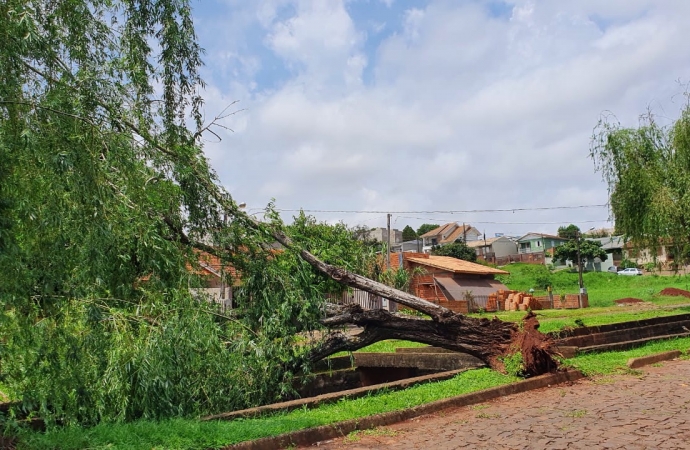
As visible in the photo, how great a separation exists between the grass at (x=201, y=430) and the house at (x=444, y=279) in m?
27.1

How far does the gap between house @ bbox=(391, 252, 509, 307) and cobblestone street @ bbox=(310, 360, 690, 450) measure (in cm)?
2619

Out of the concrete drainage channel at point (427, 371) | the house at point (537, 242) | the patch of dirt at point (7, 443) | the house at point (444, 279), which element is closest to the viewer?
the patch of dirt at point (7, 443)

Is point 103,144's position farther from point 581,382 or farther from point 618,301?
point 618,301

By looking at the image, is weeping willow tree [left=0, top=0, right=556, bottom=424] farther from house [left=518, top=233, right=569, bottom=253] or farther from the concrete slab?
house [left=518, top=233, right=569, bottom=253]

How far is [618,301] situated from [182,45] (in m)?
31.3

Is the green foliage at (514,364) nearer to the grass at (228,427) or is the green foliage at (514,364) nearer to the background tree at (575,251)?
the grass at (228,427)

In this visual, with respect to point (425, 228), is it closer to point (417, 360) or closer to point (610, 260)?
point (610, 260)

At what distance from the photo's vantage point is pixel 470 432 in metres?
6.84

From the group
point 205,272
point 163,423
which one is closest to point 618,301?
point 205,272

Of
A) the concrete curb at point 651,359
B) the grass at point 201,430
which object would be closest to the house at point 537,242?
the concrete curb at point 651,359

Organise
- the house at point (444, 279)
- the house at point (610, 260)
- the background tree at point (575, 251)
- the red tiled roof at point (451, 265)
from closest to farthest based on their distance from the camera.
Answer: the house at point (444, 279), the red tiled roof at point (451, 265), the background tree at point (575, 251), the house at point (610, 260)

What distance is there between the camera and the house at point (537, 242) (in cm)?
8675

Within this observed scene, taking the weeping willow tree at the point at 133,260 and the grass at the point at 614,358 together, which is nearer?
the weeping willow tree at the point at 133,260

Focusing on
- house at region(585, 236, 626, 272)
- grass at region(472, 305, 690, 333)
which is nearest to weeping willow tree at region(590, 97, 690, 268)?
grass at region(472, 305, 690, 333)
